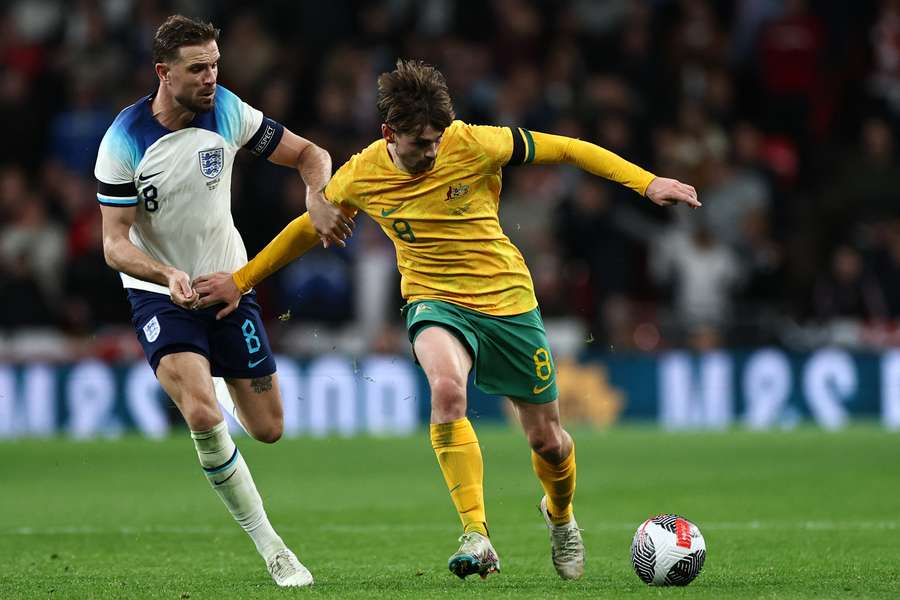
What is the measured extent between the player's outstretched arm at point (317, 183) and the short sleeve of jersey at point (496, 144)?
0.70m

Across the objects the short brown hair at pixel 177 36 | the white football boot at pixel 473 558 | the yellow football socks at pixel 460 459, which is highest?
the short brown hair at pixel 177 36

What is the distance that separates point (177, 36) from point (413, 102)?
126cm

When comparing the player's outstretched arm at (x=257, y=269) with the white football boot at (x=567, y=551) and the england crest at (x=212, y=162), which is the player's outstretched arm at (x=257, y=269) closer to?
the england crest at (x=212, y=162)

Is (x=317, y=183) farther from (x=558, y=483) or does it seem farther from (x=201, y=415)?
(x=558, y=483)

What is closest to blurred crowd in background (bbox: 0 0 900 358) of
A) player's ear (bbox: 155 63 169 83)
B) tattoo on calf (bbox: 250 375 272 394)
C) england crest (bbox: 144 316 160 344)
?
tattoo on calf (bbox: 250 375 272 394)

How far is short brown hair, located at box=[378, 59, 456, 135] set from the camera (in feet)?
23.5

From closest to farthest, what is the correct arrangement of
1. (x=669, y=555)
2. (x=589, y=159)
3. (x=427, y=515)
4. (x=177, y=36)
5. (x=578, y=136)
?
(x=669, y=555) → (x=589, y=159) → (x=177, y=36) → (x=427, y=515) → (x=578, y=136)

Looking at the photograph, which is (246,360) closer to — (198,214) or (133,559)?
(198,214)

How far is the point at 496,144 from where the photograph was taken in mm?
7559

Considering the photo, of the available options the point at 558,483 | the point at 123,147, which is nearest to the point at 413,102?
the point at 123,147

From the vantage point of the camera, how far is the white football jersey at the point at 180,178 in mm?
7797

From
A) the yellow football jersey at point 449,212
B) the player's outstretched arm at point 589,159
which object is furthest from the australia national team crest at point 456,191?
the player's outstretched arm at point 589,159

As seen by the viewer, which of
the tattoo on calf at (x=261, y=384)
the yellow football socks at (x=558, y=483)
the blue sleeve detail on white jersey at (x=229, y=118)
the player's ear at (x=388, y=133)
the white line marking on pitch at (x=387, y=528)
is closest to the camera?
the player's ear at (x=388, y=133)

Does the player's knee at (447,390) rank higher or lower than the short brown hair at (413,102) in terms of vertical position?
lower
